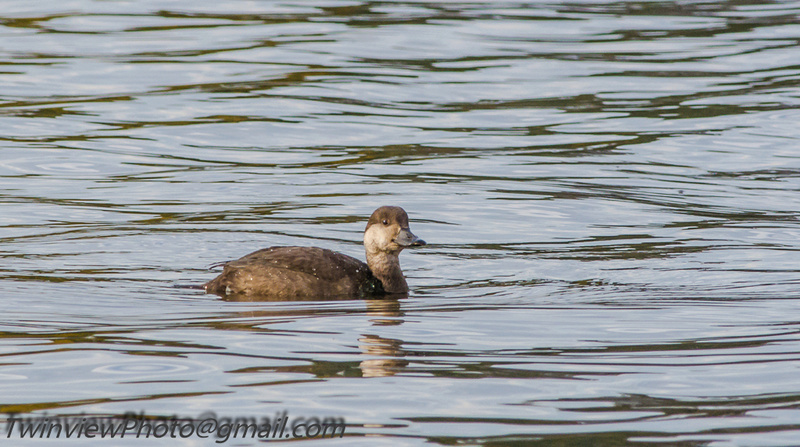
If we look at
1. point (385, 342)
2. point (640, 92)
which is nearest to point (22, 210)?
point (385, 342)

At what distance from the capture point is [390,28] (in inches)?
897

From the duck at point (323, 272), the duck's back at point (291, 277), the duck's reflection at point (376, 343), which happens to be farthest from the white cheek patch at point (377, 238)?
the duck's reflection at point (376, 343)

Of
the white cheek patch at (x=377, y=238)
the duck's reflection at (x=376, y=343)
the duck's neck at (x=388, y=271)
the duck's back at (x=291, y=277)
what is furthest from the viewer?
the white cheek patch at (x=377, y=238)

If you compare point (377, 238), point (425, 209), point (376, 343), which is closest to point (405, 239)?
point (377, 238)

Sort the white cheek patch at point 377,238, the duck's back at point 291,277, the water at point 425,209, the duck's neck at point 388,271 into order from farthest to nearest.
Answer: the white cheek patch at point 377,238, the duck's neck at point 388,271, the duck's back at point 291,277, the water at point 425,209

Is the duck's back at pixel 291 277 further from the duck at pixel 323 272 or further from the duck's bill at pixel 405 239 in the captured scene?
the duck's bill at pixel 405 239

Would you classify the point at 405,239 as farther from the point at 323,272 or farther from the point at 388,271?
the point at 323,272

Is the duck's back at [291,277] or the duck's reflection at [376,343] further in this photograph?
the duck's back at [291,277]

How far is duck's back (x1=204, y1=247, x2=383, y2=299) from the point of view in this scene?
31.8 feet

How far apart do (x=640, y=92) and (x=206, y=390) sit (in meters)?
13.4

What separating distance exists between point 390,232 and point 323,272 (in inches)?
28.8

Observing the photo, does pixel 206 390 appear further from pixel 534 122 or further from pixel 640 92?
pixel 640 92

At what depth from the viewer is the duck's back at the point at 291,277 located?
9695 mm

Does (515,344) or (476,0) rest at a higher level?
(476,0)
